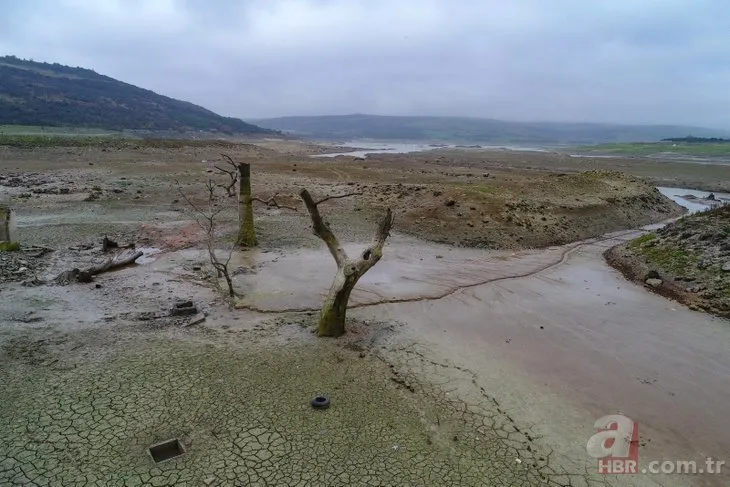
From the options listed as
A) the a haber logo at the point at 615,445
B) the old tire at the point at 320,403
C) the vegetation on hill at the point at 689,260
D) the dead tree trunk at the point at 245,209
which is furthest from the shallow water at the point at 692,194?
the old tire at the point at 320,403

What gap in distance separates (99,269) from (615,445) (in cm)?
1019

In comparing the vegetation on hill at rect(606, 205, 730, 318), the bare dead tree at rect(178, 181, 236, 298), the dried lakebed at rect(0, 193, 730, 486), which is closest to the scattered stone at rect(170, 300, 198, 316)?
the dried lakebed at rect(0, 193, 730, 486)

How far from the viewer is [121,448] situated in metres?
5.21

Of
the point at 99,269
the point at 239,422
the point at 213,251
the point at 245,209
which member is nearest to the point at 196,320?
the point at 213,251

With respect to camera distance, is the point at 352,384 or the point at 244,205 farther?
the point at 244,205

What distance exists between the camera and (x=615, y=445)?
566 centimetres

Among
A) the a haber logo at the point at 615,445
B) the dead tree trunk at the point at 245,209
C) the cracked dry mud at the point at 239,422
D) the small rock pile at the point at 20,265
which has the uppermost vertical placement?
the dead tree trunk at the point at 245,209

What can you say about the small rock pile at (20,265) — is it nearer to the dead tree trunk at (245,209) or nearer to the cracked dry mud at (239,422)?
the cracked dry mud at (239,422)

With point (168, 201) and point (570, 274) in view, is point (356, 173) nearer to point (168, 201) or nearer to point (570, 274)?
point (168, 201)

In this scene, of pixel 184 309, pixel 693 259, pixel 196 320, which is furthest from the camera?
pixel 693 259

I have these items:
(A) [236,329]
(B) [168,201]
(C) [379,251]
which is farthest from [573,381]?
(B) [168,201]

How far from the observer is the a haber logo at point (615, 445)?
528 cm

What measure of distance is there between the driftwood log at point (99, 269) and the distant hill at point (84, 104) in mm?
69058

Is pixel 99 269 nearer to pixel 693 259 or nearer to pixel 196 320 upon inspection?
pixel 196 320
